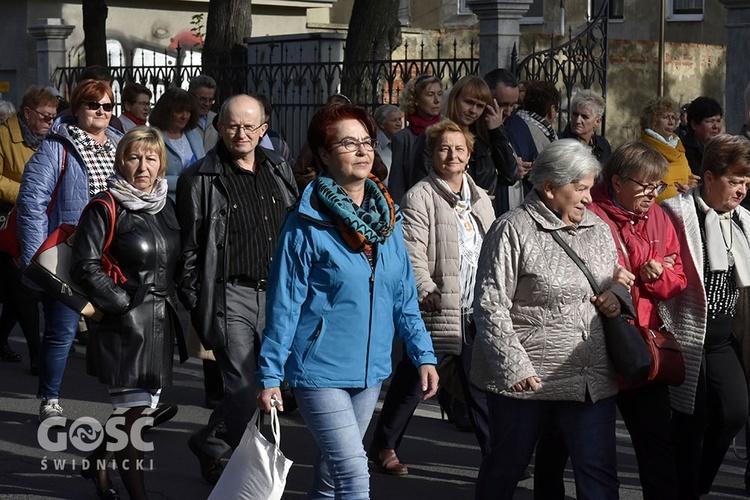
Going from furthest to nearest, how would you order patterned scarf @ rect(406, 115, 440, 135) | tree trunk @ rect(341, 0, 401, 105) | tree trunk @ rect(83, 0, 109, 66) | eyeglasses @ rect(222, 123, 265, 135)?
tree trunk @ rect(83, 0, 109, 66) < tree trunk @ rect(341, 0, 401, 105) < patterned scarf @ rect(406, 115, 440, 135) < eyeglasses @ rect(222, 123, 265, 135)

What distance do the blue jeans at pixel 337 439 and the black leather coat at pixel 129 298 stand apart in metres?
1.36

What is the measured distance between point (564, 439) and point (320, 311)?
1.18m

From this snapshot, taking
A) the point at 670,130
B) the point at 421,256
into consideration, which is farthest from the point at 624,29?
the point at 421,256

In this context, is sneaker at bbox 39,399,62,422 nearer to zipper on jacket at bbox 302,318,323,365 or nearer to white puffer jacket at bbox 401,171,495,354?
white puffer jacket at bbox 401,171,495,354

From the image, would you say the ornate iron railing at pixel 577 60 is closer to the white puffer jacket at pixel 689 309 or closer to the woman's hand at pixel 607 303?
the white puffer jacket at pixel 689 309

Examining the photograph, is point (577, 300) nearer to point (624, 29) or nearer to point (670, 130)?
point (670, 130)

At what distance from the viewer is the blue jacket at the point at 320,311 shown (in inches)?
187

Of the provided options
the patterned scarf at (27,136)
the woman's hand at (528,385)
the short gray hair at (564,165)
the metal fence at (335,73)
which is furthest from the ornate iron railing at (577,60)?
the woman's hand at (528,385)

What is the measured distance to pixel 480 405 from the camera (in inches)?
260

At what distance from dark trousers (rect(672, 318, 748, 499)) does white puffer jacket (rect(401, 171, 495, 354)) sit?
126 cm

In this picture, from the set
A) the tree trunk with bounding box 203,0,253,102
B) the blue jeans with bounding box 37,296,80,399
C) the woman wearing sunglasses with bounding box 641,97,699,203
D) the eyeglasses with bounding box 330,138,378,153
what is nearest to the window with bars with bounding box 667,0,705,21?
the tree trunk with bounding box 203,0,253,102

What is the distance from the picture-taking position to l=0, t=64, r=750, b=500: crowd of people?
4.84m

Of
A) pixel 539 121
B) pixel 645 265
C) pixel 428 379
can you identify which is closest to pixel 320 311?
pixel 428 379

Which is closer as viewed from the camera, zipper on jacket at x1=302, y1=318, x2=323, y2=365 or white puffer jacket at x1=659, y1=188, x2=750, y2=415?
zipper on jacket at x1=302, y1=318, x2=323, y2=365
